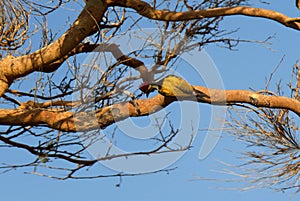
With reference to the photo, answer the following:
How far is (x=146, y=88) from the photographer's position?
3.43m

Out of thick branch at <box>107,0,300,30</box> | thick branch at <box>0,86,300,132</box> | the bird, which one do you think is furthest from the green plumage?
thick branch at <box>107,0,300,30</box>

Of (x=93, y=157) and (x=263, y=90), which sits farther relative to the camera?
(x=263, y=90)

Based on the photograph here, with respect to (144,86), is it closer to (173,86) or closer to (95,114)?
(173,86)

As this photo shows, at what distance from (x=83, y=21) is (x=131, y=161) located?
1073 mm

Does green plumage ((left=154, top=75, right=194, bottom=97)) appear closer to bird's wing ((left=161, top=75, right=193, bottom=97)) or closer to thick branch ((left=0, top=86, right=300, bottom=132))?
bird's wing ((left=161, top=75, right=193, bottom=97))

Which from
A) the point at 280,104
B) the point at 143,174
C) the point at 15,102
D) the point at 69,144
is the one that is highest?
the point at 15,102

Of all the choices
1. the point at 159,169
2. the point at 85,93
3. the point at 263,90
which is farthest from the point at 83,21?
the point at 263,90

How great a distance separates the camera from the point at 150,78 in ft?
11.6

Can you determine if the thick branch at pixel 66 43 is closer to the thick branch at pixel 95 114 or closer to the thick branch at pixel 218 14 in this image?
the thick branch at pixel 218 14

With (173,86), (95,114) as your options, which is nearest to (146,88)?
(173,86)

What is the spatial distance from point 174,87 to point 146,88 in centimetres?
28

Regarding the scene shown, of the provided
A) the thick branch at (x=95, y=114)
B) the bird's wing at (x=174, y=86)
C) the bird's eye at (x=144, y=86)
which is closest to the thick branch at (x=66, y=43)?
the thick branch at (x=95, y=114)

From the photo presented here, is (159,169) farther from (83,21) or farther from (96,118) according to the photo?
(83,21)

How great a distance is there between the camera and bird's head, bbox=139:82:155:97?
341 cm
